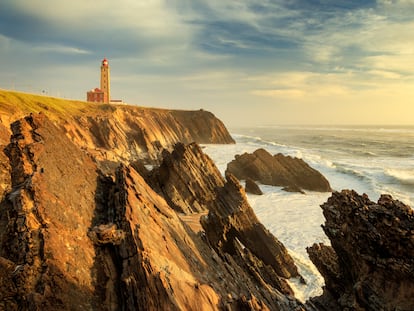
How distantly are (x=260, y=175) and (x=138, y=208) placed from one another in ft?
110

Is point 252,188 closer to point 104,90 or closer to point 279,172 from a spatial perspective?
point 279,172

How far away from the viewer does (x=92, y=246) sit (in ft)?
24.6

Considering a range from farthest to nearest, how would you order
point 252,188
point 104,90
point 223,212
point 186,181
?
point 104,90, point 252,188, point 186,181, point 223,212

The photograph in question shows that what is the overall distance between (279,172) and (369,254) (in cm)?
3219

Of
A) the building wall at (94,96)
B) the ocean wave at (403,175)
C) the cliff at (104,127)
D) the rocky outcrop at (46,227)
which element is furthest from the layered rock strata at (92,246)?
the building wall at (94,96)

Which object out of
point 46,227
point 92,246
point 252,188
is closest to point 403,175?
point 252,188

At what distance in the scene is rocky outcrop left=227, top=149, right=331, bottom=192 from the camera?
125 ft

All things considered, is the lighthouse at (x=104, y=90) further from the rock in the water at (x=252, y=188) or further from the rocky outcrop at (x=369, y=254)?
the rocky outcrop at (x=369, y=254)

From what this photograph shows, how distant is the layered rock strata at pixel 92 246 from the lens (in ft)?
21.2

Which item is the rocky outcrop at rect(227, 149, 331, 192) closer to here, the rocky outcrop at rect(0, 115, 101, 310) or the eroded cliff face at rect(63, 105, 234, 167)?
the eroded cliff face at rect(63, 105, 234, 167)

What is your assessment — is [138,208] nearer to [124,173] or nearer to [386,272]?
[124,173]

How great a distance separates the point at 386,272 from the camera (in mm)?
8406

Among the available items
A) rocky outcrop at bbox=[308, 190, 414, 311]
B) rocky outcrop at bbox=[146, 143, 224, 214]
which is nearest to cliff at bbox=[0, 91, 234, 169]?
rocky outcrop at bbox=[146, 143, 224, 214]

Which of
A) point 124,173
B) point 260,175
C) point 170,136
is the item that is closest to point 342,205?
point 124,173
